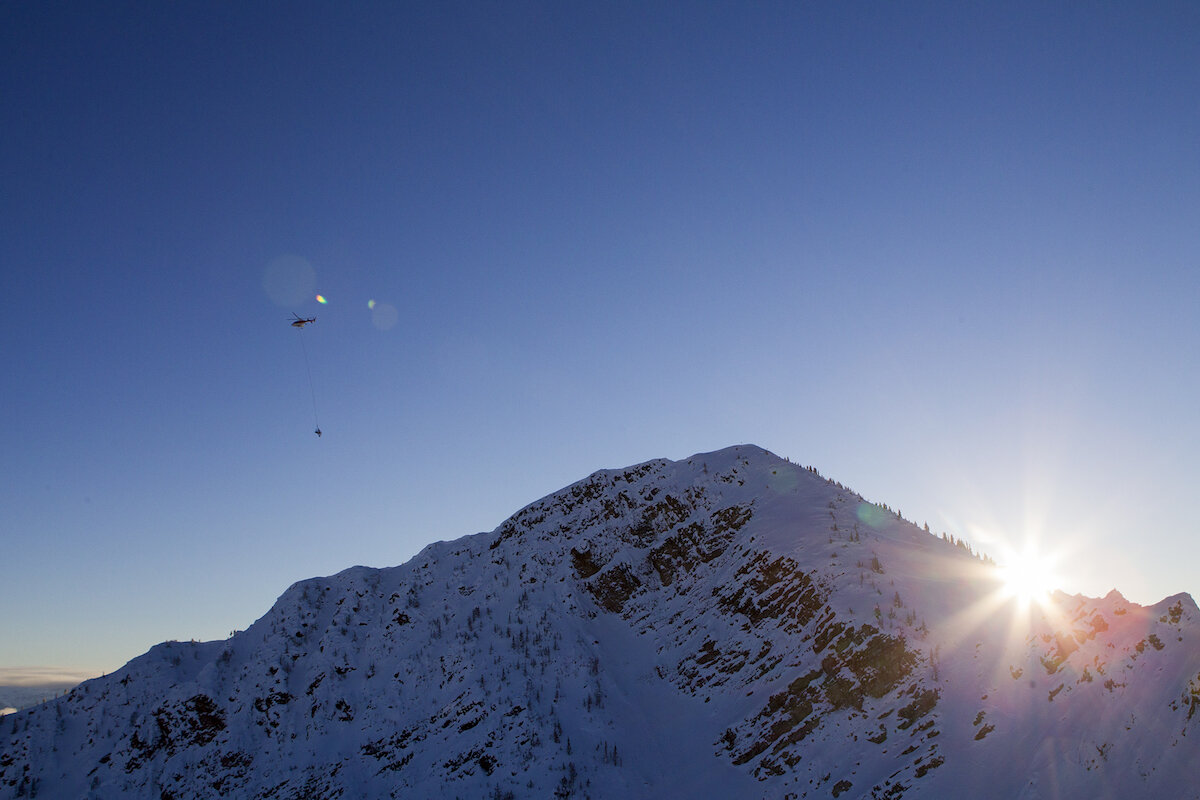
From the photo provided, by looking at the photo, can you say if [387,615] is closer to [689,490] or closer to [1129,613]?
[689,490]

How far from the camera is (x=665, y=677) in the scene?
36344 mm

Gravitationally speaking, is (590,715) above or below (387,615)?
below

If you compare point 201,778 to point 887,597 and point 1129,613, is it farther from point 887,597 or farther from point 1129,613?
point 1129,613

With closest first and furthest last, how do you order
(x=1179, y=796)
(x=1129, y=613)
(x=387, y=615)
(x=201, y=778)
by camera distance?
(x=1179, y=796)
(x=1129, y=613)
(x=201, y=778)
(x=387, y=615)

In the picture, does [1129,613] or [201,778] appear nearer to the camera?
[1129,613]

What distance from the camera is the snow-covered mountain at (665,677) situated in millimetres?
21016

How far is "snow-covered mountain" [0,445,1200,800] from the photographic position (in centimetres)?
2102

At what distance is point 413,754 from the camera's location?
3594 centimetres

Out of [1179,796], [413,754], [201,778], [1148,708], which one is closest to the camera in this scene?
[1179,796]

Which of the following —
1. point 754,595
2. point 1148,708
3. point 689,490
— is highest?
point 689,490

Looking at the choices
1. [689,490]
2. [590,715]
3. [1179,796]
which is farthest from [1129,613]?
[689,490]

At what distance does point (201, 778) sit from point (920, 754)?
3968 centimetres

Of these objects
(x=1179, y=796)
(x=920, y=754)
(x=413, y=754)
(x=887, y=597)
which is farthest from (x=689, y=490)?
(x=1179, y=796)

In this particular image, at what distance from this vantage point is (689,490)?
49219 millimetres
